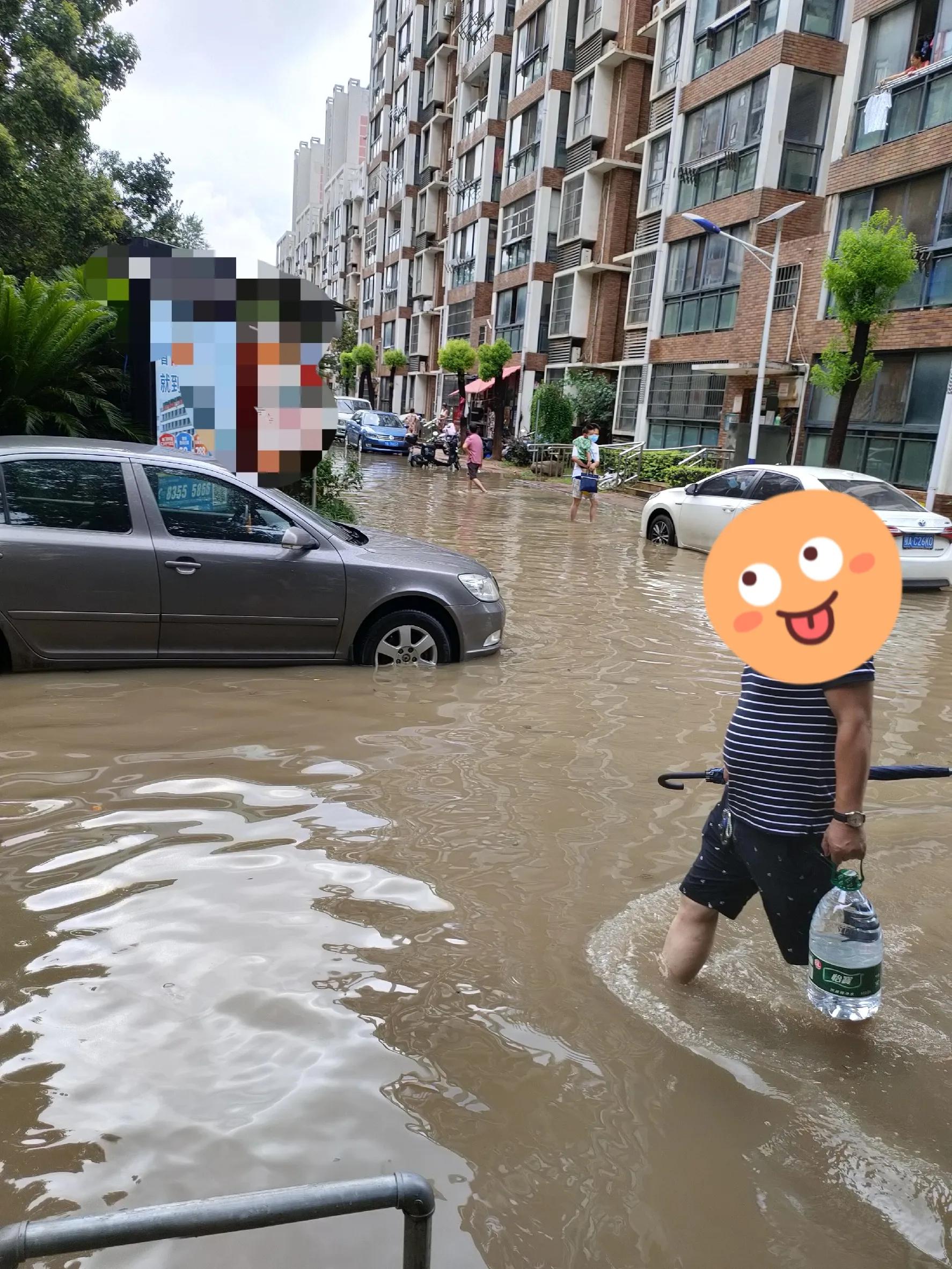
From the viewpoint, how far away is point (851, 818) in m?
2.62

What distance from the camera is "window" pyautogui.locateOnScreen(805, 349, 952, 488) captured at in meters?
20.5

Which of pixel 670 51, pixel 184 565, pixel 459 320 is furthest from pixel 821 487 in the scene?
pixel 459 320

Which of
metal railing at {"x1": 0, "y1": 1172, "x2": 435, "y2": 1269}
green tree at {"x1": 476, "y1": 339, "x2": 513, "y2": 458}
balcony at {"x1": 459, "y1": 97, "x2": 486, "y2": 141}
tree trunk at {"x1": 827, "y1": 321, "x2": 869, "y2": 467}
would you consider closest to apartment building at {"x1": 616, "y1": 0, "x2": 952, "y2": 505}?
tree trunk at {"x1": 827, "y1": 321, "x2": 869, "y2": 467}

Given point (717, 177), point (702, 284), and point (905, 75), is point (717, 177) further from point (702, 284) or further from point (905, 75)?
point (905, 75)

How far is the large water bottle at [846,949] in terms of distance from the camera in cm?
272

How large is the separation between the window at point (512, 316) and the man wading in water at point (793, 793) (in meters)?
41.4

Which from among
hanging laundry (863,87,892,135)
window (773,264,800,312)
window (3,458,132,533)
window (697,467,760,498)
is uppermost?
hanging laundry (863,87,892,135)

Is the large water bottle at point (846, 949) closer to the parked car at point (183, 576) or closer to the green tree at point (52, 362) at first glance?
the parked car at point (183, 576)

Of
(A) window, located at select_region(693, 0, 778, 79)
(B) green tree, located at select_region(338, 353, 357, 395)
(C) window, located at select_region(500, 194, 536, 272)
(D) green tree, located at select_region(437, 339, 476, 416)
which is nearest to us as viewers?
(A) window, located at select_region(693, 0, 778, 79)

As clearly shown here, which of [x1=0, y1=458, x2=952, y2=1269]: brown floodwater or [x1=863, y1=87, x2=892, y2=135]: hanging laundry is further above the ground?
[x1=863, y1=87, x2=892, y2=135]: hanging laundry

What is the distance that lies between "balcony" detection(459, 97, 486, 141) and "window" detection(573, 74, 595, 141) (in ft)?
37.5

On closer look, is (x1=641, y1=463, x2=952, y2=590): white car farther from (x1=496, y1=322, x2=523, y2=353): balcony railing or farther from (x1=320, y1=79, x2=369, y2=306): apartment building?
(x1=320, y1=79, x2=369, y2=306): apartment building

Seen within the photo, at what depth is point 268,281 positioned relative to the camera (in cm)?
934

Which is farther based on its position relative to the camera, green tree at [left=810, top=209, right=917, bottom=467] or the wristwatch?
green tree at [left=810, top=209, right=917, bottom=467]
